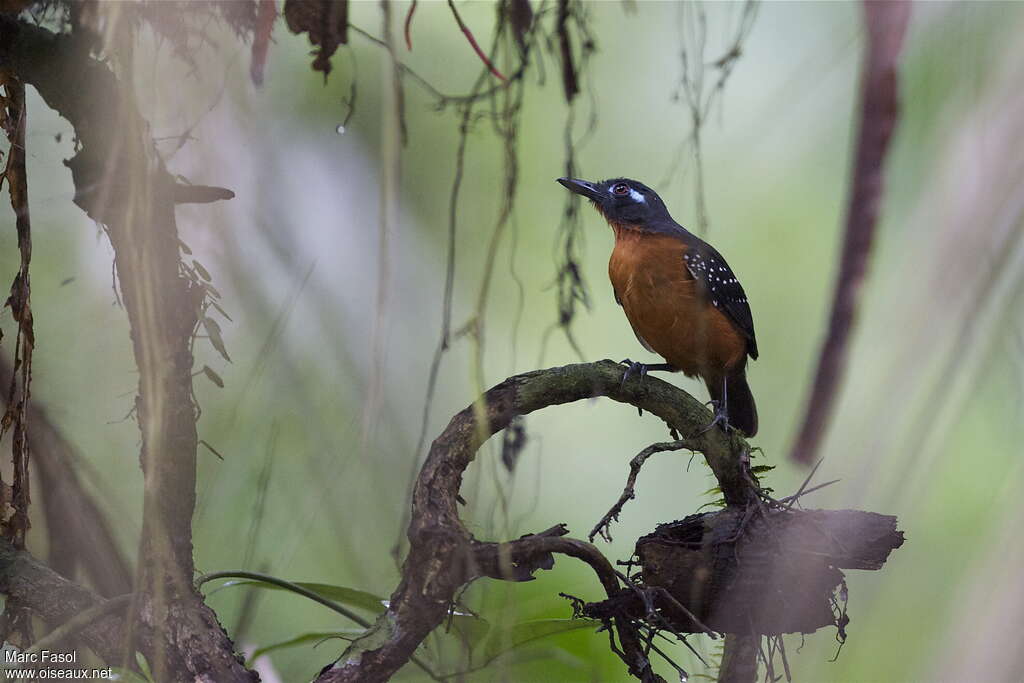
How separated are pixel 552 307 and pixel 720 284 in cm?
53

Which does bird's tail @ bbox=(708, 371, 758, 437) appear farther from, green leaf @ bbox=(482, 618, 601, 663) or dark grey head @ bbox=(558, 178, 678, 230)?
green leaf @ bbox=(482, 618, 601, 663)

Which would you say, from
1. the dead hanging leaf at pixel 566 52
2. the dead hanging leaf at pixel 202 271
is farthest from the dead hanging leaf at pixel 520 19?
the dead hanging leaf at pixel 202 271

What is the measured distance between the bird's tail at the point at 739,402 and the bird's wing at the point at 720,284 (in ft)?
0.59

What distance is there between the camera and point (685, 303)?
263 centimetres

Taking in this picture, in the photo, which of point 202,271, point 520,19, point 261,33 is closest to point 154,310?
point 202,271

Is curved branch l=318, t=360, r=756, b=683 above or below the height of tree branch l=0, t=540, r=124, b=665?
above

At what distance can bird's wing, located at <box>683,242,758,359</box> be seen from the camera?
103 inches

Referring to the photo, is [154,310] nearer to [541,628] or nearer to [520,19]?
[520,19]

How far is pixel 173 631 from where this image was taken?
1.44 metres

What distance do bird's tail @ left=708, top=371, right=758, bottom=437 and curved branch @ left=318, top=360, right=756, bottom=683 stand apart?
3.68 feet

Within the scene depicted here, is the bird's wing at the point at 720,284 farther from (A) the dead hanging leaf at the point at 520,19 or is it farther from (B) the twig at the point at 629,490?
(A) the dead hanging leaf at the point at 520,19

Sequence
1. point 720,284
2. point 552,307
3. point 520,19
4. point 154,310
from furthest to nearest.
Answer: point 552,307, point 720,284, point 520,19, point 154,310

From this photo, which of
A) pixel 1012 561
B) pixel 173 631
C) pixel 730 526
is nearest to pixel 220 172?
pixel 173 631

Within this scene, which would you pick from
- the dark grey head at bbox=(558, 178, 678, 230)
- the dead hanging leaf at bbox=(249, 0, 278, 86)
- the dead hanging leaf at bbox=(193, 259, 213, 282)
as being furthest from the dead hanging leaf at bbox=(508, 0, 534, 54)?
the dark grey head at bbox=(558, 178, 678, 230)
